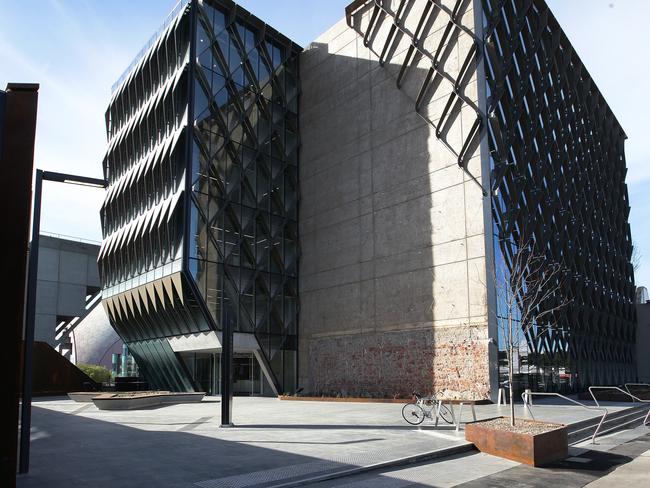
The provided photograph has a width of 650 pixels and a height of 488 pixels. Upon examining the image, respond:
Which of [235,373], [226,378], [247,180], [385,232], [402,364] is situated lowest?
[235,373]

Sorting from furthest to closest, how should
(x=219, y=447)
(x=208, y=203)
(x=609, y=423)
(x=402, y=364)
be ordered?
(x=208, y=203) → (x=402, y=364) → (x=609, y=423) → (x=219, y=447)

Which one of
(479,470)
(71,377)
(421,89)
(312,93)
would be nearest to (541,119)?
(421,89)

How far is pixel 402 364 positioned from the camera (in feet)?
105

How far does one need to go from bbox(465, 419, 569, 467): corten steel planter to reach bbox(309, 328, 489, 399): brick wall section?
14650 millimetres

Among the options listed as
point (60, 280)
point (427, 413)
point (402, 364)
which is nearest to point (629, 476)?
point (427, 413)

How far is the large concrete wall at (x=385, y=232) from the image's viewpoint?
2938 centimetres

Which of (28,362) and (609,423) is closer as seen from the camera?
(28,362)

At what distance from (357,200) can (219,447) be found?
24.8 m

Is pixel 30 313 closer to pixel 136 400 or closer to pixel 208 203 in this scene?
pixel 136 400

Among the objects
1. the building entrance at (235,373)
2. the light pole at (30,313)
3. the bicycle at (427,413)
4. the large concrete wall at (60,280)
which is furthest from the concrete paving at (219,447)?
the large concrete wall at (60,280)

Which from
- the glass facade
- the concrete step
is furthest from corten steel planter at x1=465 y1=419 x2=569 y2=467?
the glass facade

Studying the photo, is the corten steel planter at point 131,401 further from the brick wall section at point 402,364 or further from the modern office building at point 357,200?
the brick wall section at point 402,364

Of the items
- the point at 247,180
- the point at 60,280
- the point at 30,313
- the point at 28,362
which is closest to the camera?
the point at 28,362

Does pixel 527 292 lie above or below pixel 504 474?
above
